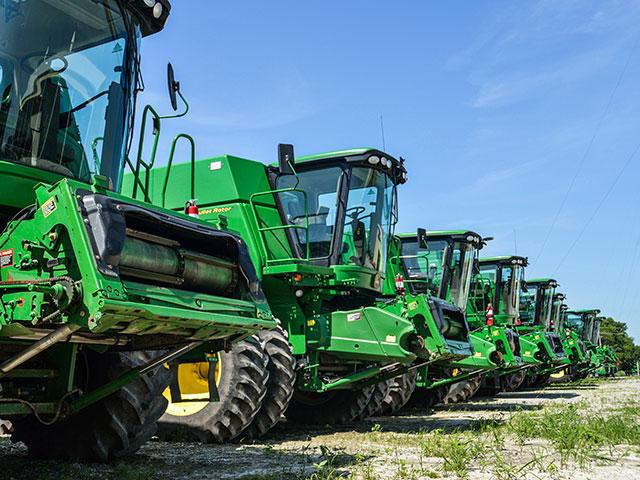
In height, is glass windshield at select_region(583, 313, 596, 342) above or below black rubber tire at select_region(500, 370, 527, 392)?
above

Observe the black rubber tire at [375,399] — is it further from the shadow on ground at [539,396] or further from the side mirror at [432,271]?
the shadow on ground at [539,396]

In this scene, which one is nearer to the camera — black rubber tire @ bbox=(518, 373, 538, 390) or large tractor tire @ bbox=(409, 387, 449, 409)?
large tractor tire @ bbox=(409, 387, 449, 409)

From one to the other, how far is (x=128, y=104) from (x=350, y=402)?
5393 millimetres

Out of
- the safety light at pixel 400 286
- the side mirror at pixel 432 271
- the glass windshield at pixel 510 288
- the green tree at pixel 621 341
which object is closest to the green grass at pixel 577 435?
the safety light at pixel 400 286

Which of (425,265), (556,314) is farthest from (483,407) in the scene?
(556,314)

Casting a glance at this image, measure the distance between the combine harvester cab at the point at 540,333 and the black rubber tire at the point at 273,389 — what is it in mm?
10359

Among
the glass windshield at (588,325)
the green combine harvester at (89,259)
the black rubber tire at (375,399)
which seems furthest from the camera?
the glass windshield at (588,325)

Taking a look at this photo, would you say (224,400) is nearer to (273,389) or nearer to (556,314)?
(273,389)

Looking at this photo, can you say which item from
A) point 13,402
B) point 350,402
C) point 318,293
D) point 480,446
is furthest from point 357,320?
point 13,402

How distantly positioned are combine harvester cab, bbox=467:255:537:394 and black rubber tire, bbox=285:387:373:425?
6260 mm

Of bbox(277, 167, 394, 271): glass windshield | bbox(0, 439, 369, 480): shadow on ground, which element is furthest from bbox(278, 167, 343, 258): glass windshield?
bbox(0, 439, 369, 480): shadow on ground

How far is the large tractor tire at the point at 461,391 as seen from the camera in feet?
45.8

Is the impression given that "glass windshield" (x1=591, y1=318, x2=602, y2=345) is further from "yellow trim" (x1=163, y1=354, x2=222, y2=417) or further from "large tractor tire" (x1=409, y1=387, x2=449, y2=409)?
"yellow trim" (x1=163, y1=354, x2=222, y2=417)

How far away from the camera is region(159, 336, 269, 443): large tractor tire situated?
6.70m
